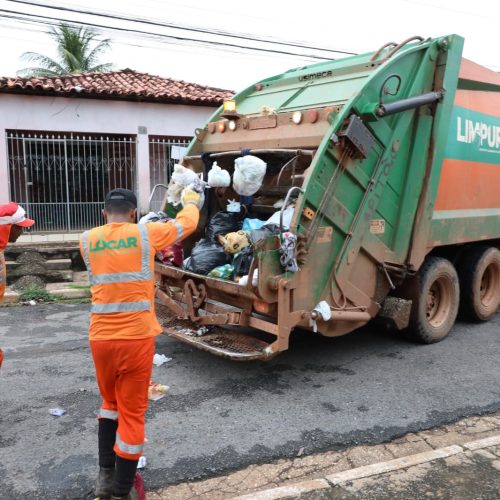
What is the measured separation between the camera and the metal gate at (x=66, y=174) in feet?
31.8

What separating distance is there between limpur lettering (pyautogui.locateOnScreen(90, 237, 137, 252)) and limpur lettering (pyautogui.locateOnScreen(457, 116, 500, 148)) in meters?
3.56

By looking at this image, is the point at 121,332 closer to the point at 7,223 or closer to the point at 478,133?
the point at 7,223

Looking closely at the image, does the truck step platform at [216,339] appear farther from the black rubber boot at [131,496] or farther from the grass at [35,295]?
the grass at [35,295]

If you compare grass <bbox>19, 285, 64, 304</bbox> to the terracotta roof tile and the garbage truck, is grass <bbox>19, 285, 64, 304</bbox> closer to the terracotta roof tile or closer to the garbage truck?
the garbage truck

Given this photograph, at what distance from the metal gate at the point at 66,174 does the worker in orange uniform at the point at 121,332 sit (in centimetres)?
744

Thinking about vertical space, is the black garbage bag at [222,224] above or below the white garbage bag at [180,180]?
below

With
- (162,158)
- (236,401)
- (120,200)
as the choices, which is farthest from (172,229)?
(162,158)

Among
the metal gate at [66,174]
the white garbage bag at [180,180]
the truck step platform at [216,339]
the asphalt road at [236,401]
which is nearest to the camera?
the asphalt road at [236,401]

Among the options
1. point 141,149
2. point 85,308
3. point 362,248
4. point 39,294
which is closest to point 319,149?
point 362,248

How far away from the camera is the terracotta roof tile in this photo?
9.92m

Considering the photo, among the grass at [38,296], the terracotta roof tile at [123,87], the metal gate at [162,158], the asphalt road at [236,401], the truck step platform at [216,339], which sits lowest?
the grass at [38,296]

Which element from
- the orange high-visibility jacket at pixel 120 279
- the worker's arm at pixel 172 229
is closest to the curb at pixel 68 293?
the worker's arm at pixel 172 229

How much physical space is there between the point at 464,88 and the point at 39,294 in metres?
5.60

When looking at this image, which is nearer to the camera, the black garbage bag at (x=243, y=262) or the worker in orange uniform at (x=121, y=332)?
the worker in orange uniform at (x=121, y=332)
